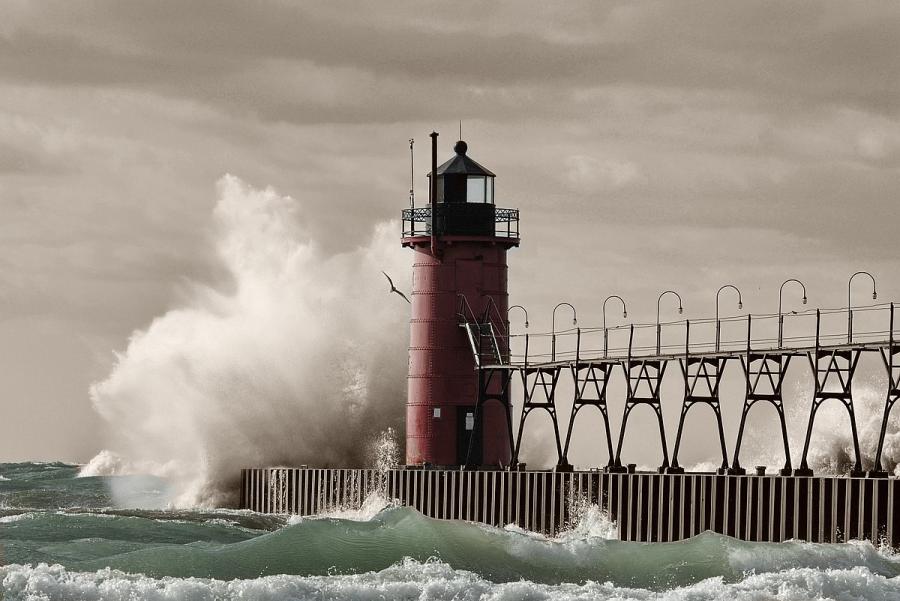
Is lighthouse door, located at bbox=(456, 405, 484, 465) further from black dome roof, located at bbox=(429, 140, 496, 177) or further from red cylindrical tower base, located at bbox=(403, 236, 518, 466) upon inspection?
black dome roof, located at bbox=(429, 140, 496, 177)

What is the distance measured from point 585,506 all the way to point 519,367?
26.9 ft

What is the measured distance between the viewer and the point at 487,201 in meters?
50.4

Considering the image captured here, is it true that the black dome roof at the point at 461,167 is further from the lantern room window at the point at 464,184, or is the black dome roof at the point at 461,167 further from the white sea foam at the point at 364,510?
the white sea foam at the point at 364,510

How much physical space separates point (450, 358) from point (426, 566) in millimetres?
18780

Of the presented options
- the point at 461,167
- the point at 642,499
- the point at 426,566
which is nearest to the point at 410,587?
the point at 426,566

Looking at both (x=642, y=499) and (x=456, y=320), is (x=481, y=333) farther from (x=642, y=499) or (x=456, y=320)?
(x=642, y=499)

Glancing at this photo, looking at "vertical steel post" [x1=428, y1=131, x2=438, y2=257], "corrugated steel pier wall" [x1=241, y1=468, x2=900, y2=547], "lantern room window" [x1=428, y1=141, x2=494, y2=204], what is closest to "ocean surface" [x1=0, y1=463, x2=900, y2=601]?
"corrugated steel pier wall" [x1=241, y1=468, x2=900, y2=547]

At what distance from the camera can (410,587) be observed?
95.7 ft

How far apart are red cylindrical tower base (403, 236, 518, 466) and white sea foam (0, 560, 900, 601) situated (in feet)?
61.2

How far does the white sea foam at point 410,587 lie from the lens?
28.2 metres

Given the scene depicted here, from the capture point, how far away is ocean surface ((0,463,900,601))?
94.2 feet

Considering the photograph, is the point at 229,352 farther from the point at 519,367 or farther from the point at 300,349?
the point at 519,367

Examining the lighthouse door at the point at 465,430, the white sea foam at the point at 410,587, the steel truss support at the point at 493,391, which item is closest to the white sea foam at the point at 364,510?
the steel truss support at the point at 493,391

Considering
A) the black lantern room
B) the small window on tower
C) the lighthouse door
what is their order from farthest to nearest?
the small window on tower
the black lantern room
the lighthouse door
